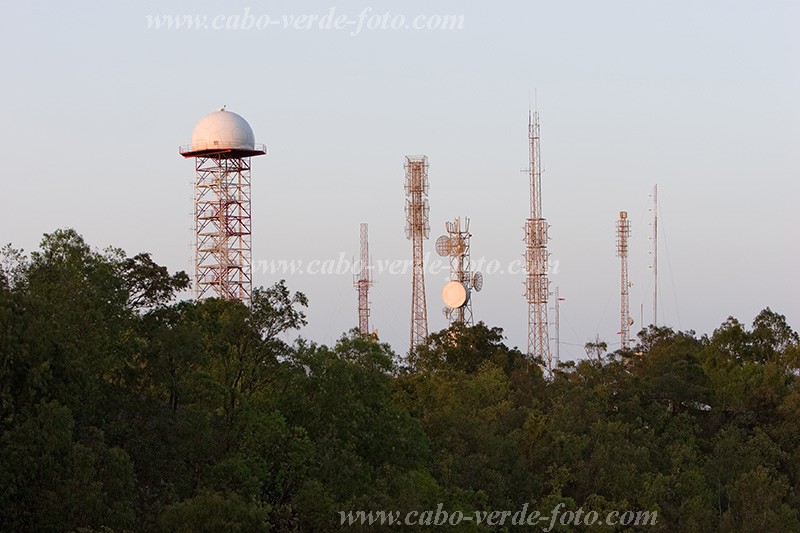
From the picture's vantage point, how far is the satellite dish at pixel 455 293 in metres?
61.3

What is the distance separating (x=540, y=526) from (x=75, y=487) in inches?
700

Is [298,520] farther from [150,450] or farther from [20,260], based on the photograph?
[20,260]

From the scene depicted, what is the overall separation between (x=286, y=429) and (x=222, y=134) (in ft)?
94.1

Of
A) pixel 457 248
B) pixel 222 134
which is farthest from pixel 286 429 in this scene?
pixel 457 248

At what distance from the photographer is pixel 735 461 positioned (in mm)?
46531

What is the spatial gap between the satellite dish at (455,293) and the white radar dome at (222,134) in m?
12.2

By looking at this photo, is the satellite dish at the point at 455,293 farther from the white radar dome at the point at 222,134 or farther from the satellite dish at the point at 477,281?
the white radar dome at the point at 222,134

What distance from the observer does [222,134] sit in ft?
182

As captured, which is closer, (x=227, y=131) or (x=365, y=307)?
(x=227, y=131)

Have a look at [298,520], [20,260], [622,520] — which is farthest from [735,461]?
[20,260]

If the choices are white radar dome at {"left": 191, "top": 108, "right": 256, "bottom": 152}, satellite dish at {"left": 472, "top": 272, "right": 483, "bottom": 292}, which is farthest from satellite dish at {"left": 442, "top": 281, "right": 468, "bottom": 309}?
white radar dome at {"left": 191, "top": 108, "right": 256, "bottom": 152}

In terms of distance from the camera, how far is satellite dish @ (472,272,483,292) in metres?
63.0

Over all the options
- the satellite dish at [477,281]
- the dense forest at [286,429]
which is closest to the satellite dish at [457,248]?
the satellite dish at [477,281]

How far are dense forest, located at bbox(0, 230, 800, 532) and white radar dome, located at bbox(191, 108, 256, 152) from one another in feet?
41.6
